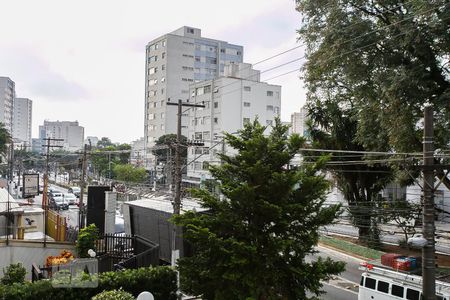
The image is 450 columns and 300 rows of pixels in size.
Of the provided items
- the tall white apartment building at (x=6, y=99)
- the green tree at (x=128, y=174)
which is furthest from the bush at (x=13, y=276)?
the tall white apartment building at (x=6, y=99)

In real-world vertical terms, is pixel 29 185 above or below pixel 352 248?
above

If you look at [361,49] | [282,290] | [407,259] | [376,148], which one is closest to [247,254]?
[282,290]

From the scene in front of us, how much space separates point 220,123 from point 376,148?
124 ft

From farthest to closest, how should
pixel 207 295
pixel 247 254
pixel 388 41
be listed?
pixel 388 41
pixel 207 295
pixel 247 254

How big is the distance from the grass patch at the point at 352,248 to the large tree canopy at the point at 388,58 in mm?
7638

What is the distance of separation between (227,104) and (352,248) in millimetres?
35364

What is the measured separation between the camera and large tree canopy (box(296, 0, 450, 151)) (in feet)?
53.8

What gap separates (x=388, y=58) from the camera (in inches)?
715

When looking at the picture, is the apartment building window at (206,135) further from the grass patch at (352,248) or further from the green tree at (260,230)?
the green tree at (260,230)

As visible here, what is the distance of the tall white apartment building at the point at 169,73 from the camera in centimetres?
7844

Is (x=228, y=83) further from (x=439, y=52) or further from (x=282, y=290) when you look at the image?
(x=282, y=290)

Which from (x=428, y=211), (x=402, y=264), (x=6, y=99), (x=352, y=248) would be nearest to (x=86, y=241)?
(x=402, y=264)

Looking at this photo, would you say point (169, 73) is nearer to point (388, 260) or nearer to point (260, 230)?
point (388, 260)

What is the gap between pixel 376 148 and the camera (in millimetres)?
22391
